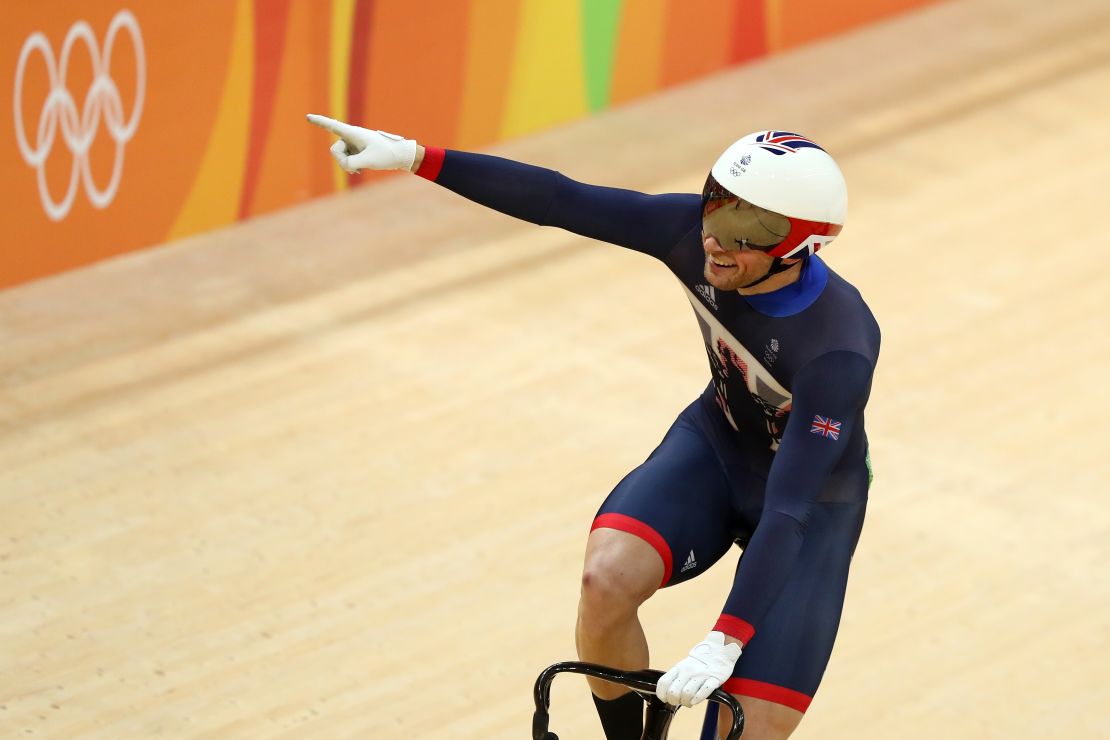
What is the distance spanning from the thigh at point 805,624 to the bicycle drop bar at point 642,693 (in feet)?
0.51

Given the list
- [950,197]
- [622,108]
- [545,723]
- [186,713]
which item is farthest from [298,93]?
[545,723]

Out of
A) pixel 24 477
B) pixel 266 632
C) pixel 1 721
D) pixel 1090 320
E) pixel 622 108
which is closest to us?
pixel 1 721

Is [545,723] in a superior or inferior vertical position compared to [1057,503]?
superior

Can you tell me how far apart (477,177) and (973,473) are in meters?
2.40

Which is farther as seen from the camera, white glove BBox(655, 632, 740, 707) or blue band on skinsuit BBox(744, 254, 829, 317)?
blue band on skinsuit BBox(744, 254, 829, 317)

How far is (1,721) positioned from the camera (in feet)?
14.4

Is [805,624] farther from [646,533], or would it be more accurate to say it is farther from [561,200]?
[561,200]

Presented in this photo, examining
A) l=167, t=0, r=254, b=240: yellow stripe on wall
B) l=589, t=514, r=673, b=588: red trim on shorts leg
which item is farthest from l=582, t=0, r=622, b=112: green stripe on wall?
l=589, t=514, r=673, b=588: red trim on shorts leg

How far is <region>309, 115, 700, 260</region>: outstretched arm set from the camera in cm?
383

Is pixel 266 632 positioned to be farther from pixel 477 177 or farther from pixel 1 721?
pixel 477 177

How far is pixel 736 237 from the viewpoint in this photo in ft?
11.8

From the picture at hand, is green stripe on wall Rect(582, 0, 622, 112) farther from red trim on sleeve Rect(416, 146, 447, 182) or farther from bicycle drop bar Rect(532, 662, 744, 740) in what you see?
bicycle drop bar Rect(532, 662, 744, 740)

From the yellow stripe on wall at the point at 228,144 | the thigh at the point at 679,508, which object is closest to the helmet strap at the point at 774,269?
the thigh at the point at 679,508

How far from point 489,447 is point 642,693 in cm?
241
